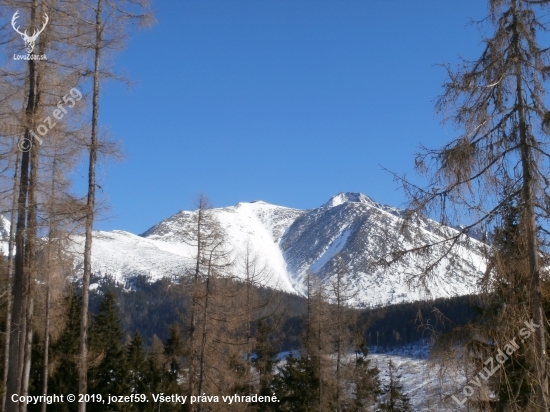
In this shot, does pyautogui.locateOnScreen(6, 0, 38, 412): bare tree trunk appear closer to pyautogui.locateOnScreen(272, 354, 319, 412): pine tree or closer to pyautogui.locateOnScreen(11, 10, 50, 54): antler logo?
pyautogui.locateOnScreen(11, 10, 50, 54): antler logo

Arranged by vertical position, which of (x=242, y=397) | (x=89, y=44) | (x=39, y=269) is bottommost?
(x=242, y=397)

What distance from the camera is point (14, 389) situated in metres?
10.2

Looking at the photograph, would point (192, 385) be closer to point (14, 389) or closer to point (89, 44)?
point (14, 389)

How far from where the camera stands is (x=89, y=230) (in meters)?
11.3

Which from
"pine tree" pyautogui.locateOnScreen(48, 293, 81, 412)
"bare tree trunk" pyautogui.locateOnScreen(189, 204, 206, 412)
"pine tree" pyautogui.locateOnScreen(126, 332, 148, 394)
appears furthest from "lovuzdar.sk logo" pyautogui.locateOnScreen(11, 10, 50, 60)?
"pine tree" pyautogui.locateOnScreen(126, 332, 148, 394)

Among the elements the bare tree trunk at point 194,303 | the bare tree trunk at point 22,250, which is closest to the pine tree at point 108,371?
the bare tree trunk at point 194,303

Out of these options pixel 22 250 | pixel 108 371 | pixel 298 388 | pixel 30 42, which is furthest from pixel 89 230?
pixel 298 388

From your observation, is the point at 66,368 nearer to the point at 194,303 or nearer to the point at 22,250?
the point at 194,303

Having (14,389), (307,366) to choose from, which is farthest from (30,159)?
(307,366)

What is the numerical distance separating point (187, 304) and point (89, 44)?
13808 mm

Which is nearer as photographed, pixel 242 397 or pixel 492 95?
pixel 492 95

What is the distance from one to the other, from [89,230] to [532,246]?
27.8 ft

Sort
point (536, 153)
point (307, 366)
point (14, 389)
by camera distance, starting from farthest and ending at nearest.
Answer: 1. point (307, 366)
2. point (14, 389)
3. point (536, 153)

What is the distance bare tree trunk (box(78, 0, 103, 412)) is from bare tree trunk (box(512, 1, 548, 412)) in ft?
26.6
